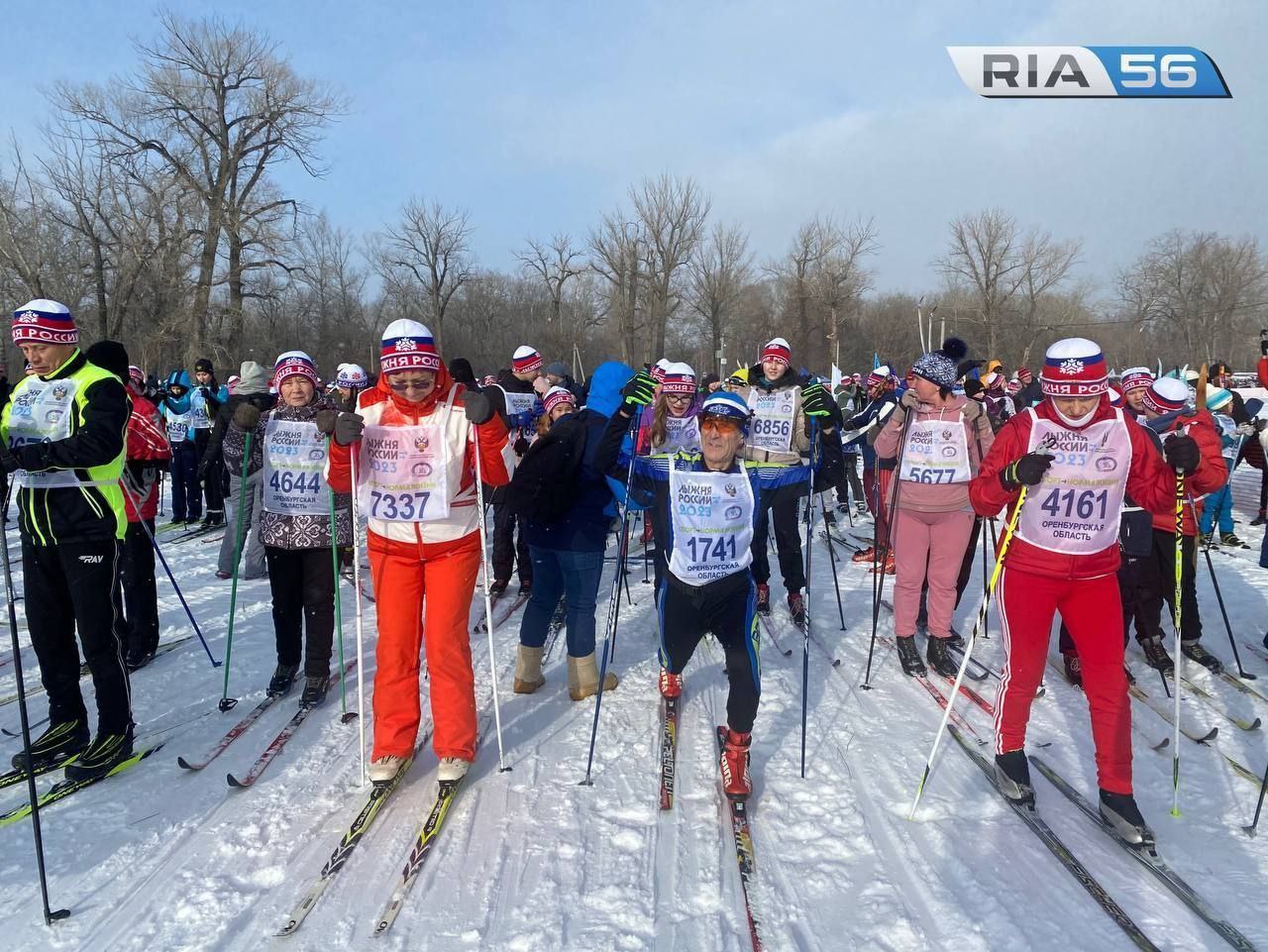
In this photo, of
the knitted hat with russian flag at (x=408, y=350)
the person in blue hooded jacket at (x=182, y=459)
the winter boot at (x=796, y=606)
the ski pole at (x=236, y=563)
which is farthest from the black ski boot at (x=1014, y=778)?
the person in blue hooded jacket at (x=182, y=459)

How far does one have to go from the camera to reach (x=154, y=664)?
5.75 meters

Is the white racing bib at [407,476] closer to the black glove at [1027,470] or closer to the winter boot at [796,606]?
the black glove at [1027,470]

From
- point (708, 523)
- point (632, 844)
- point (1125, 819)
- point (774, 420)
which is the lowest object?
point (632, 844)

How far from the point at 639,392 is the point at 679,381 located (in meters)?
1.00

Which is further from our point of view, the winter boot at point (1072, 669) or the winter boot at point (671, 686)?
the winter boot at point (1072, 669)

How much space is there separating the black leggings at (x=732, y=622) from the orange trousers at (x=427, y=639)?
3.49 ft

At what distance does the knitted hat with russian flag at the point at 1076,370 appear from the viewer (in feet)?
11.4

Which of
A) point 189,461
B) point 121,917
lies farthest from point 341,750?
point 189,461

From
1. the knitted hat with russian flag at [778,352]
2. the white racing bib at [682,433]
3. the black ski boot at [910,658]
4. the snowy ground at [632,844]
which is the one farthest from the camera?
the knitted hat with russian flag at [778,352]

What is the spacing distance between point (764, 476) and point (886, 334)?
171 feet

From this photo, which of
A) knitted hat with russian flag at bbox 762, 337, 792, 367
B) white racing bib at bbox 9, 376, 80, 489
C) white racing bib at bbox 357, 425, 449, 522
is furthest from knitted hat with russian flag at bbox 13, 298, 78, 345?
knitted hat with russian flag at bbox 762, 337, 792, 367

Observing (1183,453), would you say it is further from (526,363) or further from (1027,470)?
(526,363)

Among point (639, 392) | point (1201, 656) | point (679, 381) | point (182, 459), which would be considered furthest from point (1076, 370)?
point (182, 459)

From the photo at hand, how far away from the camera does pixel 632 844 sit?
3.46 m
